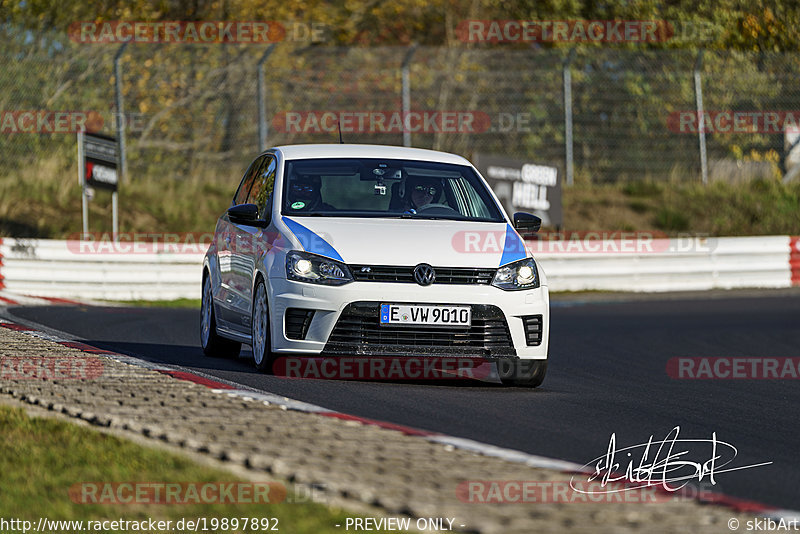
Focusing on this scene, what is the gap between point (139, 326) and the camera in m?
14.0

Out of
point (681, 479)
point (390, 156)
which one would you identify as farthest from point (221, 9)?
point (681, 479)

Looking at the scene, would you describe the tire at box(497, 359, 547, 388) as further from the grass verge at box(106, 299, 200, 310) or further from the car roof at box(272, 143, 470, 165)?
the grass verge at box(106, 299, 200, 310)

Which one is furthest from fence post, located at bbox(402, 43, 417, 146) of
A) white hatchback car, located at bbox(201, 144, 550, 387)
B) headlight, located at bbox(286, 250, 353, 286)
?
headlight, located at bbox(286, 250, 353, 286)

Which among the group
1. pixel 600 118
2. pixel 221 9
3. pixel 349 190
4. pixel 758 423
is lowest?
pixel 758 423

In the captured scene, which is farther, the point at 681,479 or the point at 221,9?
the point at 221,9

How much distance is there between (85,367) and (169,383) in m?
0.85

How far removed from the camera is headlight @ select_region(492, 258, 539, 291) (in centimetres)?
900

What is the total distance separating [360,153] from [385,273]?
6.08ft

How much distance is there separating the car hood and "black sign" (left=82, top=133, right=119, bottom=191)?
13390mm

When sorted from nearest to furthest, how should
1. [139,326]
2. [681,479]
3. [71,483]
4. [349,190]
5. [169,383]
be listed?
[71,483] < [681,479] < [169,383] < [349,190] < [139,326]

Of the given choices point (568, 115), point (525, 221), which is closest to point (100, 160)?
point (568, 115)

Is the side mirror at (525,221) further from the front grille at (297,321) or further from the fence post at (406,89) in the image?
the fence post at (406,89)

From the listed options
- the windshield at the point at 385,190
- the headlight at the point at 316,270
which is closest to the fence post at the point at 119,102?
the windshield at the point at 385,190

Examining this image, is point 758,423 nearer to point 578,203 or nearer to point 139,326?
point 139,326
